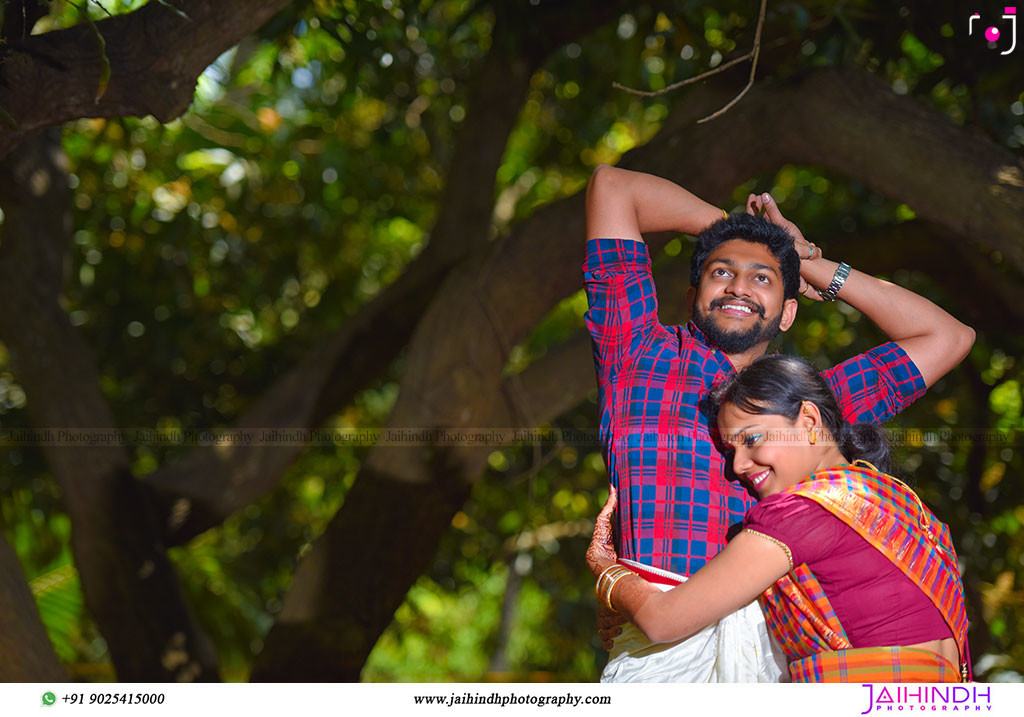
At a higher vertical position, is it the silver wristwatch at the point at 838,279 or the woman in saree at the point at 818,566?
the silver wristwatch at the point at 838,279

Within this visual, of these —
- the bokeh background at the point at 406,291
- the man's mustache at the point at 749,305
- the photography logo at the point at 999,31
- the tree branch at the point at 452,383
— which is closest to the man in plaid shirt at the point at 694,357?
the man's mustache at the point at 749,305

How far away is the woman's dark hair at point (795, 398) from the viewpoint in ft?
5.70

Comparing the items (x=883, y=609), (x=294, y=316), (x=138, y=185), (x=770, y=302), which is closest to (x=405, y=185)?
(x=294, y=316)

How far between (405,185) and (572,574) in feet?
6.97

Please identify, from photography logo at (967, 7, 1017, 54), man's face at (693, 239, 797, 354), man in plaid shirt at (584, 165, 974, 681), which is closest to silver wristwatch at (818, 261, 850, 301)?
man in plaid shirt at (584, 165, 974, 681)

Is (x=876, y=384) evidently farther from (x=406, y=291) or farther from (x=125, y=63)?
(x=406, y=291)

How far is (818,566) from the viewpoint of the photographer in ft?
5.31

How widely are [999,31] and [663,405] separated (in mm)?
1682

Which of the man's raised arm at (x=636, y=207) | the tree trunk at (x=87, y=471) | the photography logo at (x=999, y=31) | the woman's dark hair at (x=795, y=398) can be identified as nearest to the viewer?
the woman's dark hair at (x=795, y=398)

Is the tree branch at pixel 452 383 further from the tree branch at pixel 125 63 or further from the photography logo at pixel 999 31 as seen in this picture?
the tree branch at pixel 125 63

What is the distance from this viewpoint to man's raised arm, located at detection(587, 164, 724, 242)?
2129 mm

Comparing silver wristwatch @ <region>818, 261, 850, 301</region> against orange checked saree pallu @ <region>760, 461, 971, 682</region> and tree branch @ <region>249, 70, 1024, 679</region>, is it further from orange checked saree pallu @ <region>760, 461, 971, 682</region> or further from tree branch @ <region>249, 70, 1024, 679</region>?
tree branch @ <region>249, 70, 1024, 679</region>

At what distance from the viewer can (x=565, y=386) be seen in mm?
3359

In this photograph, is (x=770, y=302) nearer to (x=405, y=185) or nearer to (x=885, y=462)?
(x=885, y=462)
